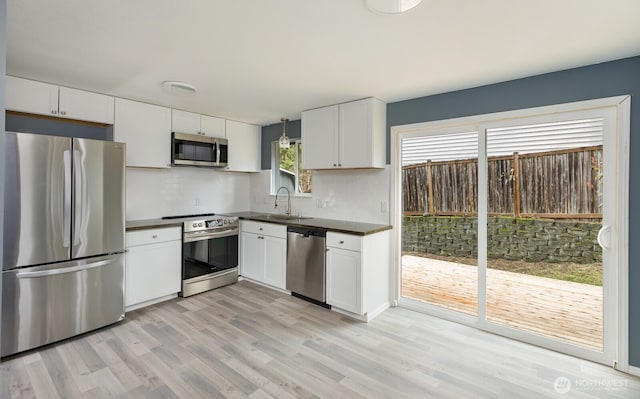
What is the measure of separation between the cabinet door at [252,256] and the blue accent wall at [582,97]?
8.69ft

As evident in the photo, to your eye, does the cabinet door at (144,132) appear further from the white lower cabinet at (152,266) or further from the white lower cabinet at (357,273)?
the white lower cabinet at (357,273)

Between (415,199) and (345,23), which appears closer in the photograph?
(345,23)

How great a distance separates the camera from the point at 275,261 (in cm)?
388

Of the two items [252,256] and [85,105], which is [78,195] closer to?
[85,105]

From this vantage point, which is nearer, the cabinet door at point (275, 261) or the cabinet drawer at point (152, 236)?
the cabinet drawer at point (152, 236)

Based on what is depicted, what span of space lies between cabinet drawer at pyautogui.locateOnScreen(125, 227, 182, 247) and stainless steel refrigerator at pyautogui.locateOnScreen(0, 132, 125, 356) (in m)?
0.22

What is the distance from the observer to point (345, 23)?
1896mm

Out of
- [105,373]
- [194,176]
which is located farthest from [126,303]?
[194,176]

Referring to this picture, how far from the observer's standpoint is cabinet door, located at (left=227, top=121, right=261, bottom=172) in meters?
4.58

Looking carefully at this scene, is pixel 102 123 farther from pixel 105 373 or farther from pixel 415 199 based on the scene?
pixel 415 199

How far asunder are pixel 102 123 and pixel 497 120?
406cm

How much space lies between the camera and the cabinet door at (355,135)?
336cm

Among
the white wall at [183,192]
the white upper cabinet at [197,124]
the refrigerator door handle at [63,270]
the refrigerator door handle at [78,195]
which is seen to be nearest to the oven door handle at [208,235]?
the white wall at [183,192]

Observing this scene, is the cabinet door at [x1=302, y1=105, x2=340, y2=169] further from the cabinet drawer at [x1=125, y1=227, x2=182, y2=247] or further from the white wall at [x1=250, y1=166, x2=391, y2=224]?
the cabinet drawer at [x1=125, y1=227, x2=182, y2=247]
